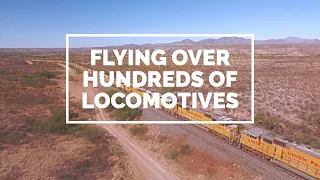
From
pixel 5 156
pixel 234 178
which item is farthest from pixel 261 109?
pixel 5 156

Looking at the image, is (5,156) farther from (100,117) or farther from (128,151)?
(100,117)

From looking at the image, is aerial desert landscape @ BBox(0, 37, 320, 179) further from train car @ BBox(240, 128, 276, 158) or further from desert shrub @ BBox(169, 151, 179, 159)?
train car @ BBox(240, 128, 276, 158)

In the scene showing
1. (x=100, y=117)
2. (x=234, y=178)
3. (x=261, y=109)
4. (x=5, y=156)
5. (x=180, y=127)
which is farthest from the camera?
(x=100, y=117)

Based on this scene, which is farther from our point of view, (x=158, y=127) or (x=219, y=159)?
(x=158, y=127)

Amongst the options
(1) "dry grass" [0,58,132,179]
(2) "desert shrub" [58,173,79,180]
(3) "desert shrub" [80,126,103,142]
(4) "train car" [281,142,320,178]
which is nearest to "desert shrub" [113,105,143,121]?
(3) "desert shrub" [80,126,103,142]

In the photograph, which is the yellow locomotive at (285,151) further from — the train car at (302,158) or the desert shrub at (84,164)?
the desert shrub at (84,164)

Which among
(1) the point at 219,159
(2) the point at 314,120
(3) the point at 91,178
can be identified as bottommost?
(3) the point at 91,178

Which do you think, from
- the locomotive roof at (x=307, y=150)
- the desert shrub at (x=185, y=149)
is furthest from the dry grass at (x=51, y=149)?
the locomotive roof at (x=307, y=150)
